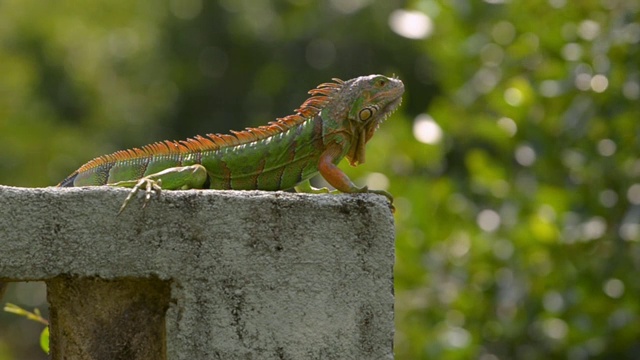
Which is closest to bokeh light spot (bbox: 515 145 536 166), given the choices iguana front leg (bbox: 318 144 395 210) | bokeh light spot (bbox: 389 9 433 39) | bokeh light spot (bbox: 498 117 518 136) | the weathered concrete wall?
bokeh light spot (bbox: 498 117 518 136)

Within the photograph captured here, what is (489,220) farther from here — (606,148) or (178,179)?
(178,179)

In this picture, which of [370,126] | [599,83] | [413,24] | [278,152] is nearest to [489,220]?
[599,83]

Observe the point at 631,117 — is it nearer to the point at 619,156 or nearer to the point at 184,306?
the point at 619,156

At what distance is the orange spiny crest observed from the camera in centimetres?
455

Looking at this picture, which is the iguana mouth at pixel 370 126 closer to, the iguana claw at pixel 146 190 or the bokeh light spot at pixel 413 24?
the iguana claw at pixel 146 190

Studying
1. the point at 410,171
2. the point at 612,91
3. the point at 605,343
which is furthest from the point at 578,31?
the point at 605,343

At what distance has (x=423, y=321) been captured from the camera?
406 inches


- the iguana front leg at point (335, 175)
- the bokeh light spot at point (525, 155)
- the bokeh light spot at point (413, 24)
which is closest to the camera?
the iguana front leg at point (335, 175)

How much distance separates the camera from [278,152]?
184 inches

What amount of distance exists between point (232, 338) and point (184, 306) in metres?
0.18

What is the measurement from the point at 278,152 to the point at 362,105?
390 mm

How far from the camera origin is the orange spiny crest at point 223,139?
455 centimetres

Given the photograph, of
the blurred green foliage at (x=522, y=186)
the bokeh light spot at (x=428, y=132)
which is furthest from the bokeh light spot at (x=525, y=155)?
the bokeh light spot at (x=428, y=132)

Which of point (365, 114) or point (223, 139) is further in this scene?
point (365, 114)
